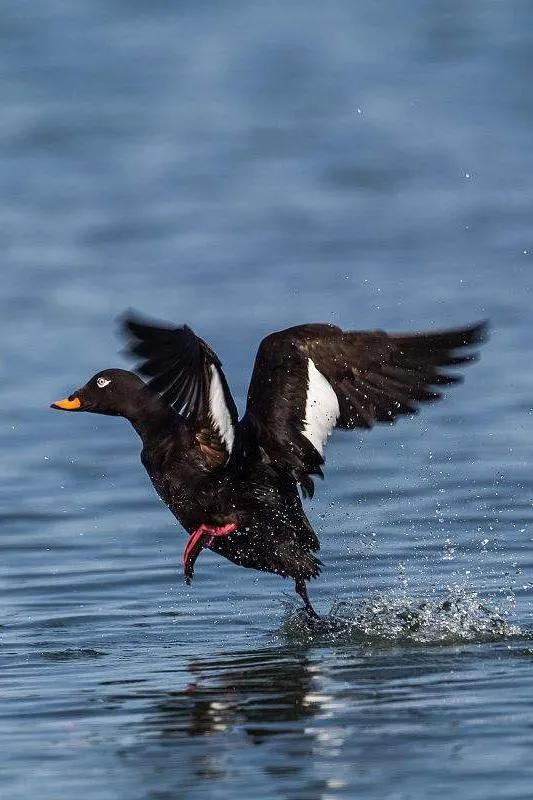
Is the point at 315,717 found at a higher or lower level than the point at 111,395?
lower

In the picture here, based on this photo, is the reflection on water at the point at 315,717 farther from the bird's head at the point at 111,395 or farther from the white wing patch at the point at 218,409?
A: the bird's head at the point at 111,395

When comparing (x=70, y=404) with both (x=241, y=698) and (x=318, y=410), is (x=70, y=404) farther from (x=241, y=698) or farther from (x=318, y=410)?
(x=241, y=698)

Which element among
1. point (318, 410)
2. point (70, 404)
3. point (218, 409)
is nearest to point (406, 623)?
point (318, 410)

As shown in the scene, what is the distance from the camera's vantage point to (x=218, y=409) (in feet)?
26.6

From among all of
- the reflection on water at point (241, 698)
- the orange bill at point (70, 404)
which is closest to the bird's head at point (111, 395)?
the orange bill at point (70, 404)

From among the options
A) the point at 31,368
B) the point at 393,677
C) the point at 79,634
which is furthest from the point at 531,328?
the point at 393,677

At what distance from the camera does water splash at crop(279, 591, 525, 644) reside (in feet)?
24.7

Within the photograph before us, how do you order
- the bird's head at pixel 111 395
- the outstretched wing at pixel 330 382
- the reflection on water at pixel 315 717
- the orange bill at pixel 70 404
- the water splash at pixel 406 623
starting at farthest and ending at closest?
the orange bill at pixel 70 404
the bird's head at pixel 111 395
the outstretched wing at pixel 330 382
the water splash at pixel 406 623
the reflection on water at pixel 315 717

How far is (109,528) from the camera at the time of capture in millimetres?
10820

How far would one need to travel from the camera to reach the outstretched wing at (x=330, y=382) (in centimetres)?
792

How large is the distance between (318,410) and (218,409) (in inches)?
17.1

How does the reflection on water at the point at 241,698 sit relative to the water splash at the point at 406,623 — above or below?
below

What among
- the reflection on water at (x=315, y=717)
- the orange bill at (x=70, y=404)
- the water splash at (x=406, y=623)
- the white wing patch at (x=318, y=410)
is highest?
the orange bill at (x=70, y=404)

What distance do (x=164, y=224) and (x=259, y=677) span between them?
14701 millimetres
